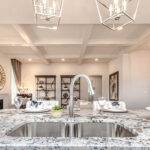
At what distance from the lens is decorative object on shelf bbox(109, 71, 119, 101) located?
920cm

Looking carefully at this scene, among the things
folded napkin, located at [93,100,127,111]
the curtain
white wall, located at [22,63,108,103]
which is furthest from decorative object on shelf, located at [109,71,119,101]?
folded napkin, located at [93,100,127,111]

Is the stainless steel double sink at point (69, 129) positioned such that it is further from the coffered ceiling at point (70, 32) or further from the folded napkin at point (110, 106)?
the coffered ceiling at point (70, 32)

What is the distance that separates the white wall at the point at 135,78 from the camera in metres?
8.41

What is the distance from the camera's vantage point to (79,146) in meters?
0.98

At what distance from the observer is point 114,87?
32.2ft

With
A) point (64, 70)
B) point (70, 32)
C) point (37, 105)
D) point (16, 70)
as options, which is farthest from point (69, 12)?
point (64, 70)

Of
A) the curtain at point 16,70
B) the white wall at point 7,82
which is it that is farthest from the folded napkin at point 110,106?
the curtain at point 16,70

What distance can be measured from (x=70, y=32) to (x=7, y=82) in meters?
4.22

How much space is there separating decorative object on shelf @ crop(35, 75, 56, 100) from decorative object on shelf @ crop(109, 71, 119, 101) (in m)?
2.68

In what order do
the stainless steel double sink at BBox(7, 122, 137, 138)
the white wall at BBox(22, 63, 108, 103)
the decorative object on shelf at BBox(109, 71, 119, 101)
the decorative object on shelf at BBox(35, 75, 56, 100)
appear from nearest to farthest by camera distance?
the stainless steel double sink at BBox(7, 122, 137, 138), the decorative object on shelf at BBox(109, 71, 119, 101), the decorative object on shelf at BBox(35, 75, 56, 100), the white wall at BBox(22, 63, 108, 103)

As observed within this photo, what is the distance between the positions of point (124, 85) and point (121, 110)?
6.13m

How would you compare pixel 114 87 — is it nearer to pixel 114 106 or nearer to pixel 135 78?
pixel 135 78

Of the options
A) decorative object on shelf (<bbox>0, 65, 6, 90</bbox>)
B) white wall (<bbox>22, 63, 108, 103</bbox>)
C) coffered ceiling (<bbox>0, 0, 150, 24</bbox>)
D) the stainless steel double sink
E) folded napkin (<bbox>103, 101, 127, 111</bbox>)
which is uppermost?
coffered ceiling (<bbox>0, 0, 150, 24</bbox>)

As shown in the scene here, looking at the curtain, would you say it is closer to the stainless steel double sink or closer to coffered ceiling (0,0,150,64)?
coffered ceiling (0,0,150,64)
